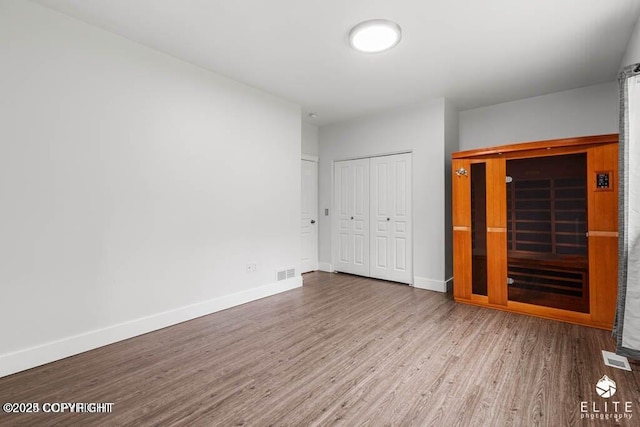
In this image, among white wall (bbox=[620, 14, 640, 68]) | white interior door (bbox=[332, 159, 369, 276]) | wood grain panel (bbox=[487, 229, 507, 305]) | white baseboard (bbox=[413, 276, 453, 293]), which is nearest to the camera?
white wall (bbox=[620, 14, 640, 68])

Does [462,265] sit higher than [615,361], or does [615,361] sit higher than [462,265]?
[462,265]

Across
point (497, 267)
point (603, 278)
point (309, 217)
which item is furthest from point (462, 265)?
point (309, 217)

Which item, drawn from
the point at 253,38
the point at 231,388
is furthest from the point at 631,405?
the point at 253,38

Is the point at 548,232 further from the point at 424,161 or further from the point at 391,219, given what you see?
the point at 391,219

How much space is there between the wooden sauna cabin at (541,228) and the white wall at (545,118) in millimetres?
1280

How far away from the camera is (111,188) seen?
2777mm

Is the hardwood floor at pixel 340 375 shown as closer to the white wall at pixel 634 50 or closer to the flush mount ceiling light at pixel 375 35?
the white wall at pixel 634 50

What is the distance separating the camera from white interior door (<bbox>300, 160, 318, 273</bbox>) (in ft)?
18.7

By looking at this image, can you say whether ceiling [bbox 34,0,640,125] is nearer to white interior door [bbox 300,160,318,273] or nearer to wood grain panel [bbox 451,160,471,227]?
wood grain panel [bbox 451,160,471,227]

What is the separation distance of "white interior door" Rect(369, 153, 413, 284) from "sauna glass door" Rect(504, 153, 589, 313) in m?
1.50

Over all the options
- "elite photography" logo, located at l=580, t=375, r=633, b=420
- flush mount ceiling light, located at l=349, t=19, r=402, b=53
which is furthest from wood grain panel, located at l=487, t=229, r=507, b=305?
flush mount ceiling light, located at l=349, t=19, r=402, b=53

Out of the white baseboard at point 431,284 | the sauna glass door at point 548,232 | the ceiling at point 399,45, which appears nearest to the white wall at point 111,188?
the ceiling at point 399,45

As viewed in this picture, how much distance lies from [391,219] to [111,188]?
12.8ft

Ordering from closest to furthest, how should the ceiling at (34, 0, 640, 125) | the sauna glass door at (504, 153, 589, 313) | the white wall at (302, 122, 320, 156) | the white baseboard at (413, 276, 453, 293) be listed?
the ceiling at (34, 0, 640, 125), the sauna glass door at (504, 153, 589, 313), the white baseboard at (413, 276, 453, 293), the white wall at (302, 122, 320, 156)
